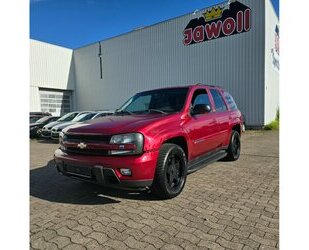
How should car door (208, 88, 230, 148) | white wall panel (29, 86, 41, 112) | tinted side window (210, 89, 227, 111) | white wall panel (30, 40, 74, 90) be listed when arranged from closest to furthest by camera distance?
car door (208, 88, 230, 148), tinted side window (210, 89, 227, 111), white wall panel (29, 86, 41, 112), white wall panel (30, 40, 74, 90)

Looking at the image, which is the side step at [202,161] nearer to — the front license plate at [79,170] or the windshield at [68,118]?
the front license plate at [79,170]

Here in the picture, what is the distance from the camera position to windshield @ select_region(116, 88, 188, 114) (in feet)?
16.7

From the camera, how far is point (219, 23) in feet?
61.4

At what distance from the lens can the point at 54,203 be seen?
4.34 meters

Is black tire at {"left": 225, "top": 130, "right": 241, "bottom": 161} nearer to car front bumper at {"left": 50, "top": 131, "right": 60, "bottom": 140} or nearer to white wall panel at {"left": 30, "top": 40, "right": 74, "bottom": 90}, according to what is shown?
car front bumper at {"left": 50, "top": 131, "right": 60, "bottom": 140}

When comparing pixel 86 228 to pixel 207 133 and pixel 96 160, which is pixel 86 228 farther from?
pixel 207 133

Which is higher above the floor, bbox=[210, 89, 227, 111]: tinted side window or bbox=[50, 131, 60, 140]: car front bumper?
bbox=[210, 89, 227, 111]: tinted side window

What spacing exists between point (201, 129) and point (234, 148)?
91.7 inches

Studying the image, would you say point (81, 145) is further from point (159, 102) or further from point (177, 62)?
point (177, 62)

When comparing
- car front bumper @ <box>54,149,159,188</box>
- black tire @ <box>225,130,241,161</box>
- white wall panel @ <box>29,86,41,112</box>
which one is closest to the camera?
car front bumper @ <box>54,149,159,188</box>

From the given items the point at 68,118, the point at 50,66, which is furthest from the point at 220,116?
the point at 50,66

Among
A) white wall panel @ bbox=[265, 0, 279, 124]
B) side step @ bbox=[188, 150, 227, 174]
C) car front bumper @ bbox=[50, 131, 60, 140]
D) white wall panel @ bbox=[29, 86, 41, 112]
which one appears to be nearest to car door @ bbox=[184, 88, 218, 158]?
side step @ bbox=[188, 150, 227, 174]

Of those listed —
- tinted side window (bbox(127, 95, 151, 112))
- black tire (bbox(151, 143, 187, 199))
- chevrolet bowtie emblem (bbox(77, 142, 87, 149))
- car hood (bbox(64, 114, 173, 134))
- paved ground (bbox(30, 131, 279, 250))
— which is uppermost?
tinted side window (bbox(127, 95, 151, 112))
